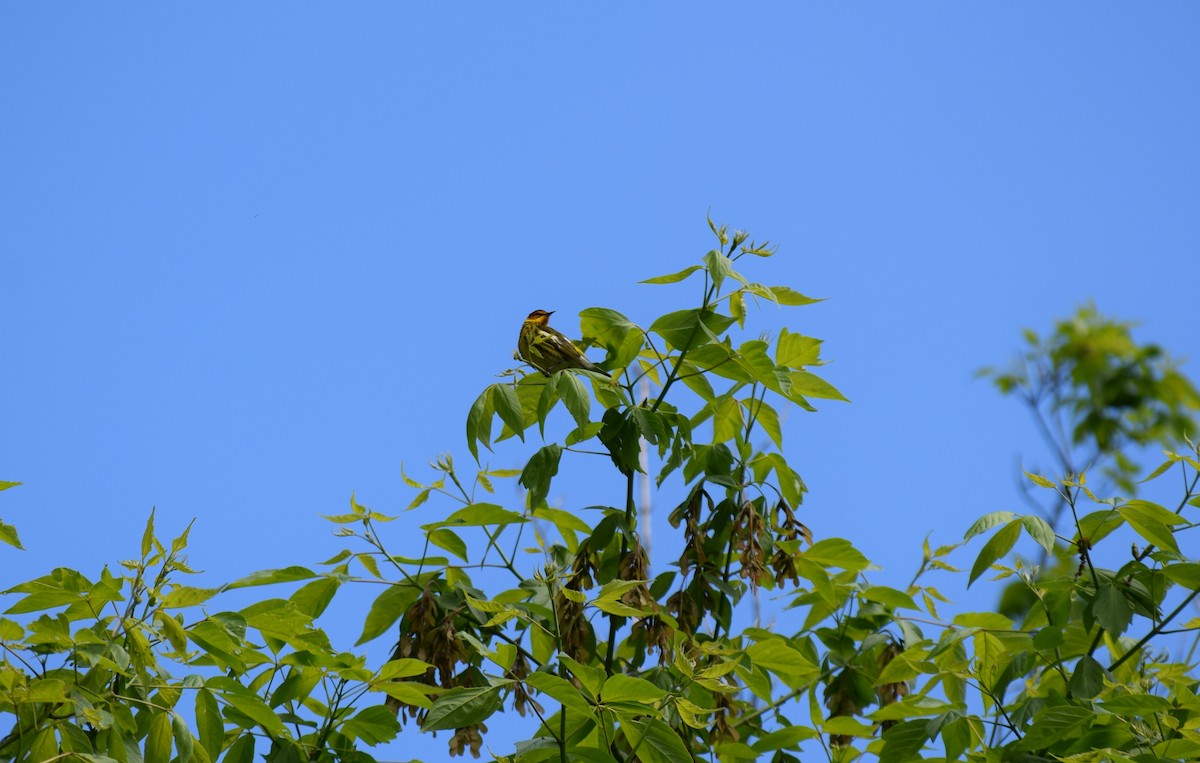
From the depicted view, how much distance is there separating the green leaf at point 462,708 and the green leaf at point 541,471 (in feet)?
1.84

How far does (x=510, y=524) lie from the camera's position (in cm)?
303

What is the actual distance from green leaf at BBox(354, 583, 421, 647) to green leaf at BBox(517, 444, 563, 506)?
1.46 ft

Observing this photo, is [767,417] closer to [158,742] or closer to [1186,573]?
[1186,573]

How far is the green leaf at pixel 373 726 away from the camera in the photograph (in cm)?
276

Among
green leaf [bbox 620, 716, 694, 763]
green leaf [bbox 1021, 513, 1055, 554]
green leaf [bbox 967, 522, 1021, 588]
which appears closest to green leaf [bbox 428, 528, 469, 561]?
green leaf [bbox 620, 716, 694, 763]

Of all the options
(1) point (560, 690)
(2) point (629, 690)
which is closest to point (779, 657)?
(2) point (629, 690)

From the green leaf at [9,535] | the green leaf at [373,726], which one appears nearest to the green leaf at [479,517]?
the green leaf at [373,726]

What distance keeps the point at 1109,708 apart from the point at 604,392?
130cm

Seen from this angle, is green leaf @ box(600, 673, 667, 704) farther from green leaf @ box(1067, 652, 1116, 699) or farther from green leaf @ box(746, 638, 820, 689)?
green leaf @ box(1067, 652, 1116, 699)

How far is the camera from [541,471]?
9.44ft

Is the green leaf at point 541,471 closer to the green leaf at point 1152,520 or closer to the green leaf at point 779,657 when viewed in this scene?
the green leaf at point 779,657

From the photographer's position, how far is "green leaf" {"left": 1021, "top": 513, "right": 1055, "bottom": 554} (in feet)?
8.71

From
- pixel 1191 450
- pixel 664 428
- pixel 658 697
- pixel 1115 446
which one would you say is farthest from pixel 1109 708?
pixel 1115 446

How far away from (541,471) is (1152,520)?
1368 millimetres
